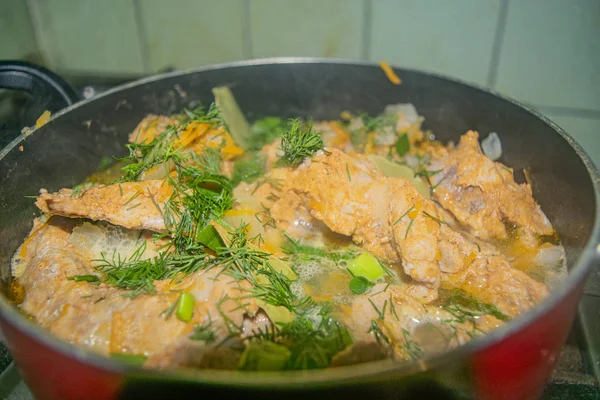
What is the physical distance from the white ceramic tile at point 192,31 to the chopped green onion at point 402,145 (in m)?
1.16

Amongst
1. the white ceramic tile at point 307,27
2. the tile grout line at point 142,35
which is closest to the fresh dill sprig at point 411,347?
the white ceramic tile at point 307,27

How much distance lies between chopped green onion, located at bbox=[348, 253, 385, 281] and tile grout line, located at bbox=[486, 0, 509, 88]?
1.45m

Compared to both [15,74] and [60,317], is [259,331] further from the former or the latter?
[15,74]

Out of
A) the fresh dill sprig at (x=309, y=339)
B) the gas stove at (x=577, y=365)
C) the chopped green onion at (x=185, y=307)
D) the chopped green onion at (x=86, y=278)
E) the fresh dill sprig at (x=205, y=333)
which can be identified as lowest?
the gas stove at (x=577, y=365)

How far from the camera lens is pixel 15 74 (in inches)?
75.4

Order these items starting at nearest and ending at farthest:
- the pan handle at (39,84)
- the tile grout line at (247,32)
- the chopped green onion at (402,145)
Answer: the pan handle at (39,84) < the chopped green onion at (402,145) < the tile grout line at (247,32)

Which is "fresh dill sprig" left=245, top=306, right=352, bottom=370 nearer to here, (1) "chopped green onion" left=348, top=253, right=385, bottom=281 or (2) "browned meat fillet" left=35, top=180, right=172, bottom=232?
(1) "chopped green onion" left=348, top=253, right=385, bottom=281

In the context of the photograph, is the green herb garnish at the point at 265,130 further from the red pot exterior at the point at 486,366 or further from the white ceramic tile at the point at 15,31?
the white ceramic tile at the point at 15,31

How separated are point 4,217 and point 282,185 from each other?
3.19ft

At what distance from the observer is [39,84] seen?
1.96 m

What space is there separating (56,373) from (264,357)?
1.52 feet

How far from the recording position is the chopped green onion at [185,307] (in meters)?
1.23

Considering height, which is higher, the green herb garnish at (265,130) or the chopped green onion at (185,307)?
the green herb garnish at (265,130)

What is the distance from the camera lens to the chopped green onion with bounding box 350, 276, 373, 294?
1.51 meters
